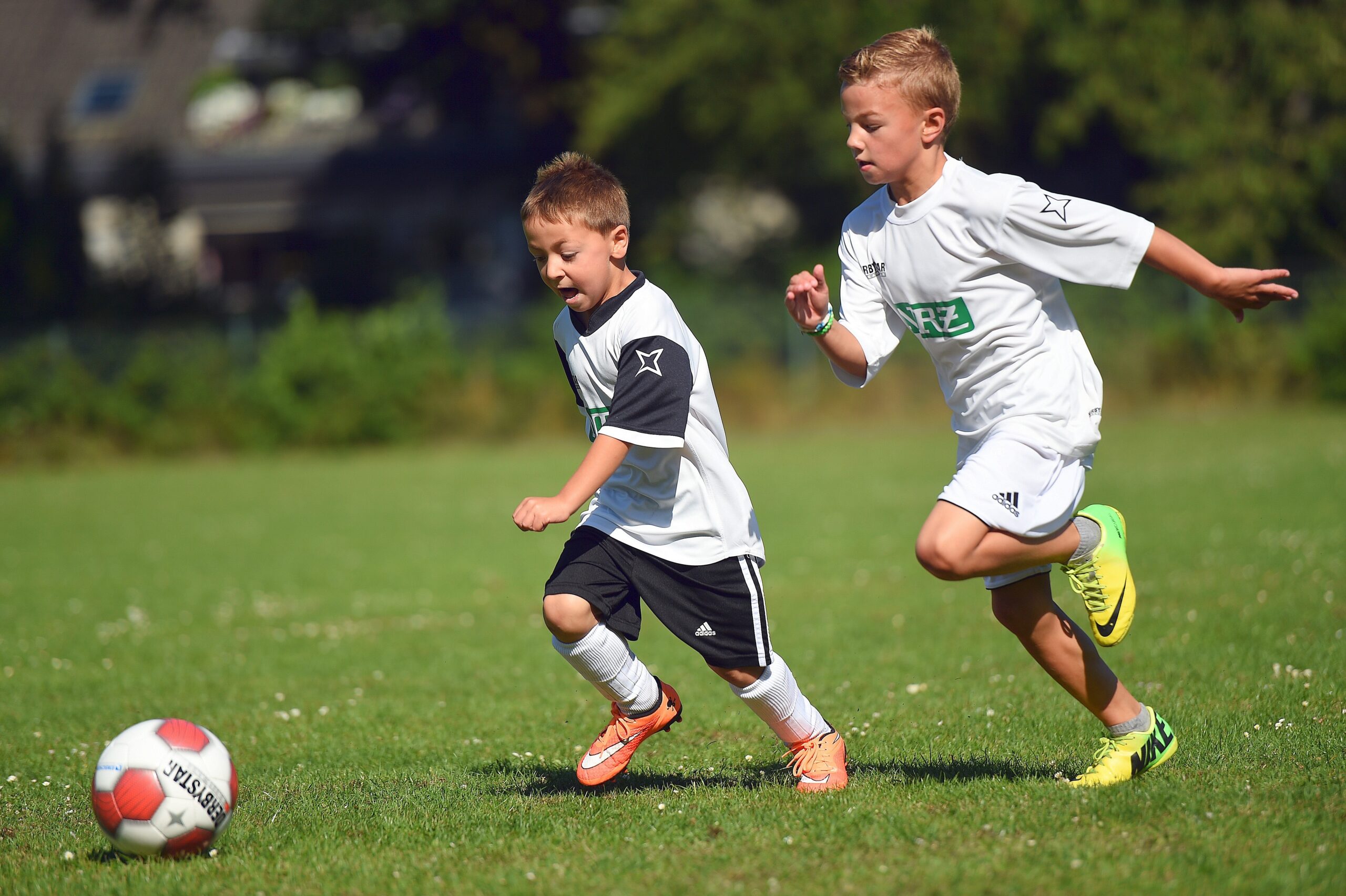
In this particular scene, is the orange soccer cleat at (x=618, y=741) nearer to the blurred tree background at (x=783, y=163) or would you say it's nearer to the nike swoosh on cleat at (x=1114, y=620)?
the nike swoosh on cleat at (x=1114, y=620)

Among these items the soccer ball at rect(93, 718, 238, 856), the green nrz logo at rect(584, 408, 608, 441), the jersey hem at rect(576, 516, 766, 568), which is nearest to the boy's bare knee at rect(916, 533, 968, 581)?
the jersey hem at rect(576, 516, 766, 568)

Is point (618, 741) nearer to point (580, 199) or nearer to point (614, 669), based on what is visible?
point (614, 669)

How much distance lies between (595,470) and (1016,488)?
1335mm

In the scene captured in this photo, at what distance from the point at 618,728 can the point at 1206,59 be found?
73.6ft

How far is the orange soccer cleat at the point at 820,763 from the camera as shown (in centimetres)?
449

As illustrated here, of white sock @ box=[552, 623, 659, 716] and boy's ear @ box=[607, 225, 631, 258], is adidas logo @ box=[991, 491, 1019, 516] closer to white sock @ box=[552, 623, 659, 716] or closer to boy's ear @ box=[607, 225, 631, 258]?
white sock @ box=[552, 623, 659, 716]

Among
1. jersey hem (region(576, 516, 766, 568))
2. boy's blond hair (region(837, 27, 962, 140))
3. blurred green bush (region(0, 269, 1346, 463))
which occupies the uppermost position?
boy's blond hair (region(837, 27, 962, 140))

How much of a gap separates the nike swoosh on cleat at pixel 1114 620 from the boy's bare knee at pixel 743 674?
1.15m

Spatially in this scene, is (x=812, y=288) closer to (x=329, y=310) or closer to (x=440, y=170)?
(x=329, y=310)

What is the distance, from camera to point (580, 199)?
4375mm

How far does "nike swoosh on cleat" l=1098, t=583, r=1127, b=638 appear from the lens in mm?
4289

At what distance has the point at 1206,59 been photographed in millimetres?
23234

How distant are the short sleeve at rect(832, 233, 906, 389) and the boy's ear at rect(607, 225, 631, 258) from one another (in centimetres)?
77

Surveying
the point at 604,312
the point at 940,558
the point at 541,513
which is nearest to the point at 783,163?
the point at 604,312
